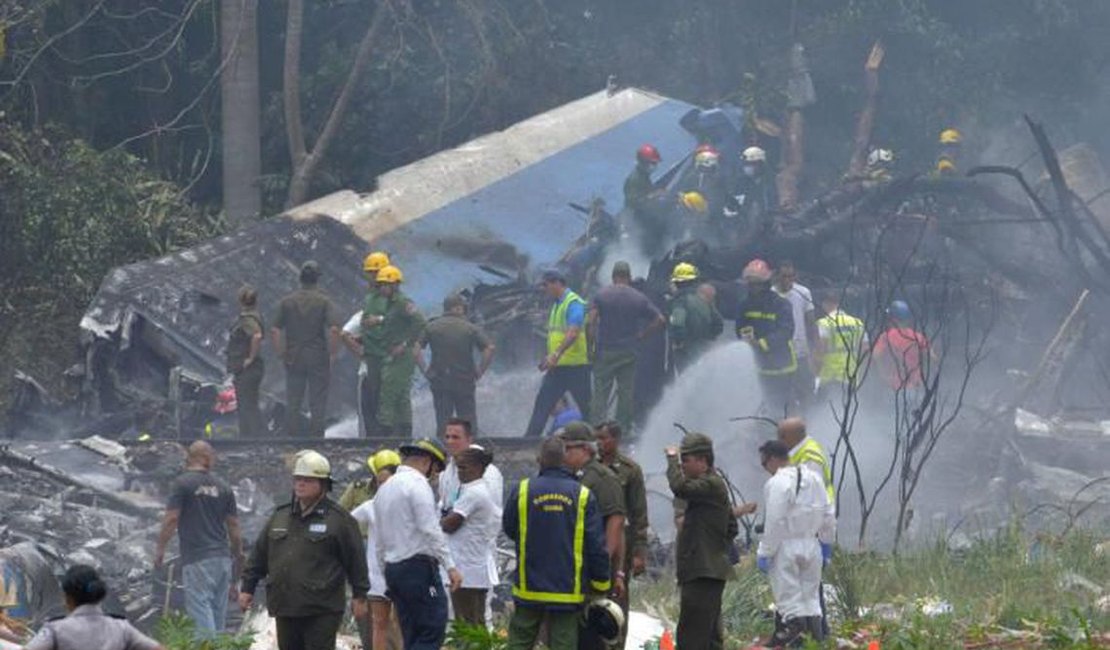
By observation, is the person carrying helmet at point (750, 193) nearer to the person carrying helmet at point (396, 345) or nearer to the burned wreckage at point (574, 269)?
the burned wreckage at point (574, 269)

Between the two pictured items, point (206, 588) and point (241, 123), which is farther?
point (241, 123)

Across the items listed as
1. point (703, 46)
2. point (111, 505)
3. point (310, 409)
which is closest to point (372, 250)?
point (310, 409)

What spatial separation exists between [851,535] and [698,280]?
2.94m

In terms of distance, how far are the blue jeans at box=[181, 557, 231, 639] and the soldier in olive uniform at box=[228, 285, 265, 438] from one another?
403 cm

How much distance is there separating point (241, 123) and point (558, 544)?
13.8 m

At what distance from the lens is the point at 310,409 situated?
1789cm

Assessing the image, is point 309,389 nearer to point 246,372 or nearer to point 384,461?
point 246,372

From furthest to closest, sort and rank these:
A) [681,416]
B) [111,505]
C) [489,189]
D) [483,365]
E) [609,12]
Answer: [609,12], [489,189], [681,416], [483,365], [111,505]

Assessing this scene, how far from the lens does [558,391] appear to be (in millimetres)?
17719

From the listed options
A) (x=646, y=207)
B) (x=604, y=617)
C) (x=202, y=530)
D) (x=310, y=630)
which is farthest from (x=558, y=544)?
(x=646, y=207)

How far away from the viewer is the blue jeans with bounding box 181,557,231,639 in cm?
1320

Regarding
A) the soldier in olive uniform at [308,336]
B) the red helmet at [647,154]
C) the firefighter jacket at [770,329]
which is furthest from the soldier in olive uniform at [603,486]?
the red helmet at [647,154]

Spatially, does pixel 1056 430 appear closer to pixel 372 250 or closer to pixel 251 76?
pixel 372 250

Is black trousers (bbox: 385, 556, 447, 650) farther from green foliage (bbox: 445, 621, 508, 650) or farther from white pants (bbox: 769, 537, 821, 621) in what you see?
white pants (bbox: 769, 537, 821, 621)
